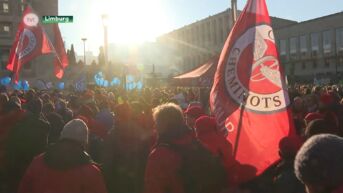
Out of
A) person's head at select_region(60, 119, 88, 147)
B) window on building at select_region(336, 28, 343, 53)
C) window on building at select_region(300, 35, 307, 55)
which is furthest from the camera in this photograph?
window on building at select_region(300, 35, 307, 55)

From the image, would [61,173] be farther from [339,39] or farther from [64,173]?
[339,39]

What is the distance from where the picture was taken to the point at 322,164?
77.4 inches

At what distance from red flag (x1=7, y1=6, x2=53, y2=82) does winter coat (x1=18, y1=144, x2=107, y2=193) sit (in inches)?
384

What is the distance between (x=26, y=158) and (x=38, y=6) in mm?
51014

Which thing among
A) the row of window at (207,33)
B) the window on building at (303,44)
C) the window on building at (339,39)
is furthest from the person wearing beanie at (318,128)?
the row of window at (207,33)

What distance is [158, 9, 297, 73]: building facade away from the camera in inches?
3105

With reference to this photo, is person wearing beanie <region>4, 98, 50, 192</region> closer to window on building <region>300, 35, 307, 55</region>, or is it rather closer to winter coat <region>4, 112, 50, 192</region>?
winter coat <region>4, 112, 50, 192</region>

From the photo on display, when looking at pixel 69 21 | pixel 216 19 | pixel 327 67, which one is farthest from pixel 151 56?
pixel 69 21

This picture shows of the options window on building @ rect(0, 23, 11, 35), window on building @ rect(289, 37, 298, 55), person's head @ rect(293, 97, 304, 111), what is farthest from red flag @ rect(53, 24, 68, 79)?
window on building @ rect(289, 37, 298, 55)

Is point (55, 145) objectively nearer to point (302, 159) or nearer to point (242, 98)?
point (242, 98)

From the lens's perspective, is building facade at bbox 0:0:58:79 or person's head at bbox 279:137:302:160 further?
building facade at bbox 0:0:58:79

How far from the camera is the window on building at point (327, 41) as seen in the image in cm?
6144

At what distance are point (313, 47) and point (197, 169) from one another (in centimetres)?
6453

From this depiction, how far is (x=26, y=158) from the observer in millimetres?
5391
